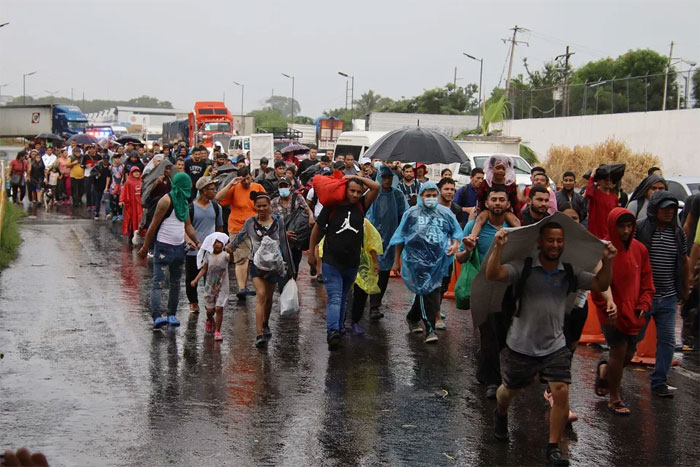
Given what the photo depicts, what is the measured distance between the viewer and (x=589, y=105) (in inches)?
1512

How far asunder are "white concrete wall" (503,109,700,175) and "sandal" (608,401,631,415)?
2406 centimetres

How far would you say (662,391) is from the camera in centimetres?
796

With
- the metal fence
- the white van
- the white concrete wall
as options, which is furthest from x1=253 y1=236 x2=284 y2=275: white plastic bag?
the metal fence

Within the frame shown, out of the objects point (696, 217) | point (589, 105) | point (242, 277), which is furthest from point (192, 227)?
point (589, 105)

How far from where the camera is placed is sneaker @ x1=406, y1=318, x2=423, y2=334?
10.1m

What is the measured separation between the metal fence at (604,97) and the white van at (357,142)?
37.1 feet

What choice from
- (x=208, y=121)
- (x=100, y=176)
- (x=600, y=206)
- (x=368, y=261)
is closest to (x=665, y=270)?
(x=600, y=206)

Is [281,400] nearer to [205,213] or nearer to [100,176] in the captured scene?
[205,213]

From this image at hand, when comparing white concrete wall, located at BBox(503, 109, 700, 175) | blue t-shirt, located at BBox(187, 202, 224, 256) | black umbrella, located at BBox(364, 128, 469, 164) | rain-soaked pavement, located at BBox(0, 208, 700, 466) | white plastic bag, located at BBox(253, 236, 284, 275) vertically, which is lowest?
rain-soaked pavement, located at BBox(0, 208, 700, 466)

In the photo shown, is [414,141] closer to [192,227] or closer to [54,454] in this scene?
[192,227]

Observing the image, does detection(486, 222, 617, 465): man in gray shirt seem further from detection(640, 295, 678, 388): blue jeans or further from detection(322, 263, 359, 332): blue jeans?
detection(322, 263, 359, 332): blue jeans

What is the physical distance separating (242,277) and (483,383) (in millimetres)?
4361

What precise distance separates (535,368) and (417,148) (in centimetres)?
584

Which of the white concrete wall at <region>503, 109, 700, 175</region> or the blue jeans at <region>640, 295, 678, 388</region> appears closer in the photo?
the blue jeans at <region>640, 295, 678, 388</region>
